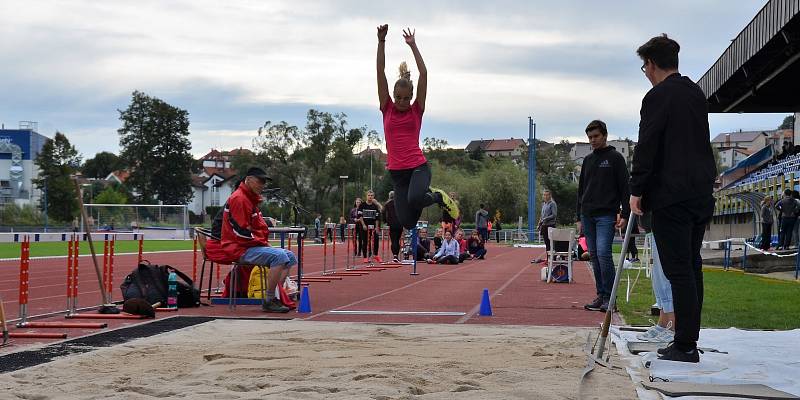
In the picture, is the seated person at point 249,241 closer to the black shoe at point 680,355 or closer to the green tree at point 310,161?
the black shoe at point 680,355

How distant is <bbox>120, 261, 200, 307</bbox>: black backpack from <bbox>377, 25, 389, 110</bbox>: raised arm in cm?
323

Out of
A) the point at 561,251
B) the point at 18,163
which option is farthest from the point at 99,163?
the point at 561,251

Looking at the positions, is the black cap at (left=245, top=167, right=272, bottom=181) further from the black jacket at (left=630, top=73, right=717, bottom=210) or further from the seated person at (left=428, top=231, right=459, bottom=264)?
the seated person at (left=428, top=231, right=459, bottom=264)

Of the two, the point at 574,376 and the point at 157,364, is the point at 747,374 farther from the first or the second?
the point at 157,364

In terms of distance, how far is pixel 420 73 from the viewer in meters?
7.73

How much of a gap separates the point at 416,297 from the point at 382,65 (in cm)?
396

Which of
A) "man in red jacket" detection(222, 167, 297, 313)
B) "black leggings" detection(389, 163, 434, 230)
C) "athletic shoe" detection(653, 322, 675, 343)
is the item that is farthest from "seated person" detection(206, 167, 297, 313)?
"athletic shoe" detection(653, 322, 675, 343)

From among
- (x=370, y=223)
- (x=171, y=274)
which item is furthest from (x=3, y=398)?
(x=370, y=223)

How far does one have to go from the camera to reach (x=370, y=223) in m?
21.3

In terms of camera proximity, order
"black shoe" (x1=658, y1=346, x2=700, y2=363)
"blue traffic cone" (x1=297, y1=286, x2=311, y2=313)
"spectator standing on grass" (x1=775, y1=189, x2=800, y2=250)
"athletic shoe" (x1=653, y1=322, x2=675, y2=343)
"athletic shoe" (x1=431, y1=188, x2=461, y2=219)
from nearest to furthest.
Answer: "black shoe" (x1=658, y1=346, x2=700, y2=363)
"athletic shoe" (x1=653, y1=322, x2=675, y2=343)
"athletic shoe" (x1=431, y1=188, x2=461, y2=219)
"blue traffic cone" (x1=297, y1=286, x2=311, y2=313)
"spectator standing on grass" (x1=775, y1=189, x2=800, y2=250)

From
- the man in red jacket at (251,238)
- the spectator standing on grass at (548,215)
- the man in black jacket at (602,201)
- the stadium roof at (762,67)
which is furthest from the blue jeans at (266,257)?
the stadium roof at (762,67)

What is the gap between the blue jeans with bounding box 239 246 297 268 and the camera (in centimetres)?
903

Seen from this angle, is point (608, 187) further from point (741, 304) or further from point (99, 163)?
point (99, 163)

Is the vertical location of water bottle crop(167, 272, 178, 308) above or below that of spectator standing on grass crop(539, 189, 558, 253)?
below
